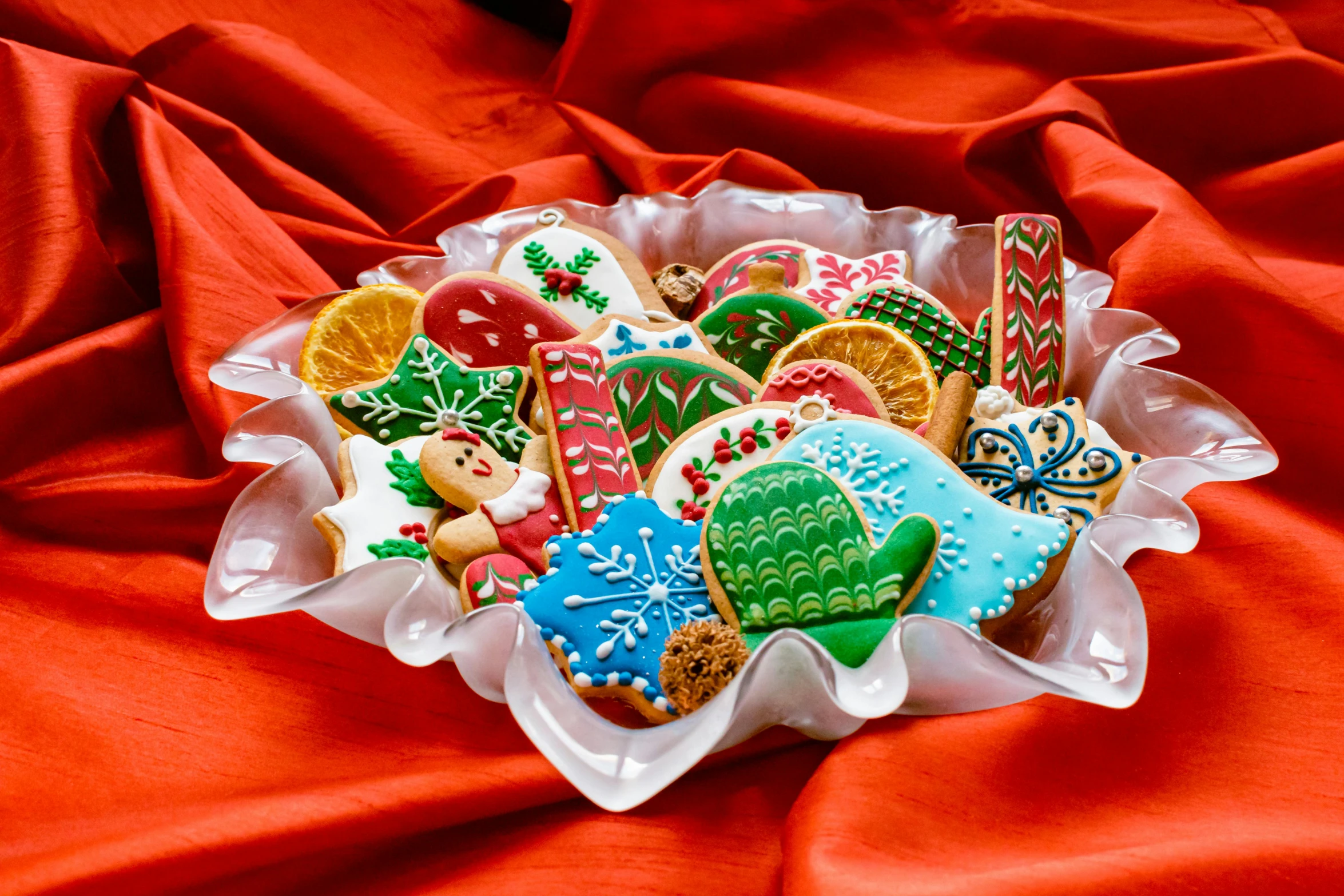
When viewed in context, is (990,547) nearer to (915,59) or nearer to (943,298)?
(943,298)

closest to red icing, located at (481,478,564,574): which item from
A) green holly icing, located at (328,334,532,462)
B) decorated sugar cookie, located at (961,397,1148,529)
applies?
green holly icing, located at (328,334,532,462)

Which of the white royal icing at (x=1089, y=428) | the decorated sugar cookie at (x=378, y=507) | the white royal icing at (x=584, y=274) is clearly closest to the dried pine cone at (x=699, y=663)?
the decorated sugar cookie at (x=378, y=507)

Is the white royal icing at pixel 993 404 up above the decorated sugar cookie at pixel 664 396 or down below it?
above

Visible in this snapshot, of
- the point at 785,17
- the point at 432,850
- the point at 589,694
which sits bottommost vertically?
the point at 432,850

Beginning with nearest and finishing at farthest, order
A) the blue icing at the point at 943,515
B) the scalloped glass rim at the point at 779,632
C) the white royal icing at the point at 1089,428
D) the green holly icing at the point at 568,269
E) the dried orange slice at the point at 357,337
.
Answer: the scalloped glass rim at the point at 779,632, the blue icing at the point at 943,515, the white royal icing at the point at 1089,428, the dried orange slice at the point at 357,337, the green holly icing at the point at 568,269

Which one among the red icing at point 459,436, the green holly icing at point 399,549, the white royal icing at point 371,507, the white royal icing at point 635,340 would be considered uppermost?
the white royal icing at point 635,340

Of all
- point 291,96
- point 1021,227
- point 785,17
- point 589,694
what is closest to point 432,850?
point 589,694

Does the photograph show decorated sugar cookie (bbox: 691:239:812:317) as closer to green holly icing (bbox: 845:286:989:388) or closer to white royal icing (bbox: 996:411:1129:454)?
green holly icing (bbox: 845:286:989:388)

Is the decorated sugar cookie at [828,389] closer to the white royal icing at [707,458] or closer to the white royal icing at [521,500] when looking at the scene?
the white royal icing at [707,458]
